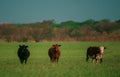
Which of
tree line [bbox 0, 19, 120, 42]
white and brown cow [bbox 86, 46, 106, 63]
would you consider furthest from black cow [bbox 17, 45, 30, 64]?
tree line [bbox 0, 19, 120, 42]

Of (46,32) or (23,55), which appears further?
(46,32)

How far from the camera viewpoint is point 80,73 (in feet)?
63.6

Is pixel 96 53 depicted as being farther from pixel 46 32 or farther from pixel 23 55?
pixel 46 32

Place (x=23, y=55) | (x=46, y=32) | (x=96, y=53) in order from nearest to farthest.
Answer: (x=96, y=53), (x=23, y=55), (x=46, y=32)

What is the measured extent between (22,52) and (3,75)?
426 inches

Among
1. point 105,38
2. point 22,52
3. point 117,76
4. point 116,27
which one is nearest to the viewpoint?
point 117,76

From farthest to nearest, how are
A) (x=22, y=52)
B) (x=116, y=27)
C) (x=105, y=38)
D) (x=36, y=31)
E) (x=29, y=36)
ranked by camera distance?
(x=116, y=27) < (x=36, y=31) < (x=29, y=36) < (x=105, y=38) < (x=22, y=52)

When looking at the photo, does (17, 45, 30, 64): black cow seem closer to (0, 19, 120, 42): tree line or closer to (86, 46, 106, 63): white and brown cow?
(86, 46, 106, 63): white and brown cow

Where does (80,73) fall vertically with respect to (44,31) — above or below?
below

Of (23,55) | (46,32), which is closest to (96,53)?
(23,55)

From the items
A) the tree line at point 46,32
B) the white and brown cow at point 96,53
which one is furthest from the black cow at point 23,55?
the tree line at point 46,32

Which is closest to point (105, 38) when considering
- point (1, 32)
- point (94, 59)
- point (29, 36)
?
point (29, 36)

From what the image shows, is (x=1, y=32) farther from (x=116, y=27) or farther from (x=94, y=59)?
(x=94, y=59)

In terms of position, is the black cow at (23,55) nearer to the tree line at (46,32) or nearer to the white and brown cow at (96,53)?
the white and brown cow at (96,53)
